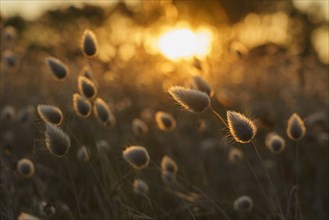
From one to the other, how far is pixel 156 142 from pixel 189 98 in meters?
2.36

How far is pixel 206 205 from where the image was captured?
90.5 inches

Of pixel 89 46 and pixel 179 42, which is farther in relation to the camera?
pixel 179 42

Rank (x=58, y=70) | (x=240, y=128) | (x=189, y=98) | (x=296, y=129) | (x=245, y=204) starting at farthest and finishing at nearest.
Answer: (x=58, y=70)
(x=245, y=204)
(x=296, y=129)
(x=189, y=98)
(x=240, y=128)

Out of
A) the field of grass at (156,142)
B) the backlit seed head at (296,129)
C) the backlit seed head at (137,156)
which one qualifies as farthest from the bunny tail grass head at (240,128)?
the backlit seed head at (296,129)

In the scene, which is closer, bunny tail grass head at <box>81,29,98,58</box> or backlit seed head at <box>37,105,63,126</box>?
backlit seed head at <box>37,105,63,126</box>

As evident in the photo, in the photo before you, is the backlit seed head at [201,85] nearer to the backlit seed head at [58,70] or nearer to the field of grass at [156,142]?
the field of grass at [156,142]

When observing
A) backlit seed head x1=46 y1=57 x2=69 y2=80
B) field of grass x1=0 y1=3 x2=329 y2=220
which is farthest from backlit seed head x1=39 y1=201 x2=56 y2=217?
backlit seed head x1=46 y1=57 x2=69 y2=80

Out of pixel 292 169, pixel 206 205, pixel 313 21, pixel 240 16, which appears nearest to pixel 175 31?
pixel 292 169

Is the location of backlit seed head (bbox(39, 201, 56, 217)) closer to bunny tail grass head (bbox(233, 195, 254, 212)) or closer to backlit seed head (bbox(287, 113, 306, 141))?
bunny tail grass head (bbox(233, 195, 254, 212))

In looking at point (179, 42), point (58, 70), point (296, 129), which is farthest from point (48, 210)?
point (179, 42)

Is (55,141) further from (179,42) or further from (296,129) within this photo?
(179,42)

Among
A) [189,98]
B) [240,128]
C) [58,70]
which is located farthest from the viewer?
[58,70]

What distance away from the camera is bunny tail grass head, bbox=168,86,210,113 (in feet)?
5.52

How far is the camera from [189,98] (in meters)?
1.71
